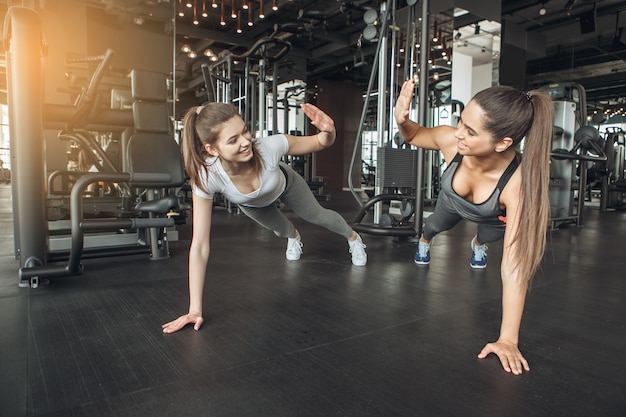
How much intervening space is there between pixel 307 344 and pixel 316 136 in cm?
84

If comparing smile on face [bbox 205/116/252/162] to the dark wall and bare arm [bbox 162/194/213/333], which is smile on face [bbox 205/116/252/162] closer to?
bare arm [bbox 162/194/213/333]

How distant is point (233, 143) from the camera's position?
1.45 m

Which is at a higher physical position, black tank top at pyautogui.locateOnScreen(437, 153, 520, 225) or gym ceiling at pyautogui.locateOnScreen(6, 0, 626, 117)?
gym ceiling at pyautogui.locateOnScreen(6, 0, 626, 117)

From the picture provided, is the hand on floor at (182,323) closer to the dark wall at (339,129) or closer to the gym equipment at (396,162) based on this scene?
the gym equipment at (396,162)

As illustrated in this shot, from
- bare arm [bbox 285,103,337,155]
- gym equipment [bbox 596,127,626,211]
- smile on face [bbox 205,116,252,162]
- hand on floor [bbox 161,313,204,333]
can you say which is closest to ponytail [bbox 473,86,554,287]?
bare arm [bbox 285,103,337,155]

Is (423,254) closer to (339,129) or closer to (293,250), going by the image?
(293,250)

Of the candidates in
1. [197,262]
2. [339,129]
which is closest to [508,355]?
[197,262]

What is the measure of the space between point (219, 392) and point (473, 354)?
80 centimetres

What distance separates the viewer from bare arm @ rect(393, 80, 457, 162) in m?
1.44

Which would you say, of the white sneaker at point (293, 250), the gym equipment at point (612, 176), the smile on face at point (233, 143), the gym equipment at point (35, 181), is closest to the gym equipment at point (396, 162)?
the white sneaker at point (293, 250)

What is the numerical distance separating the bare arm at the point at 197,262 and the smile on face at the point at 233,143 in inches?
7.7

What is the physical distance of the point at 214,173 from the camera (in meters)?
1.59

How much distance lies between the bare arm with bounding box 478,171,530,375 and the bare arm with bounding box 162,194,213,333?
979 mm

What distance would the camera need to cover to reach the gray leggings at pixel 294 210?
7.20ft
